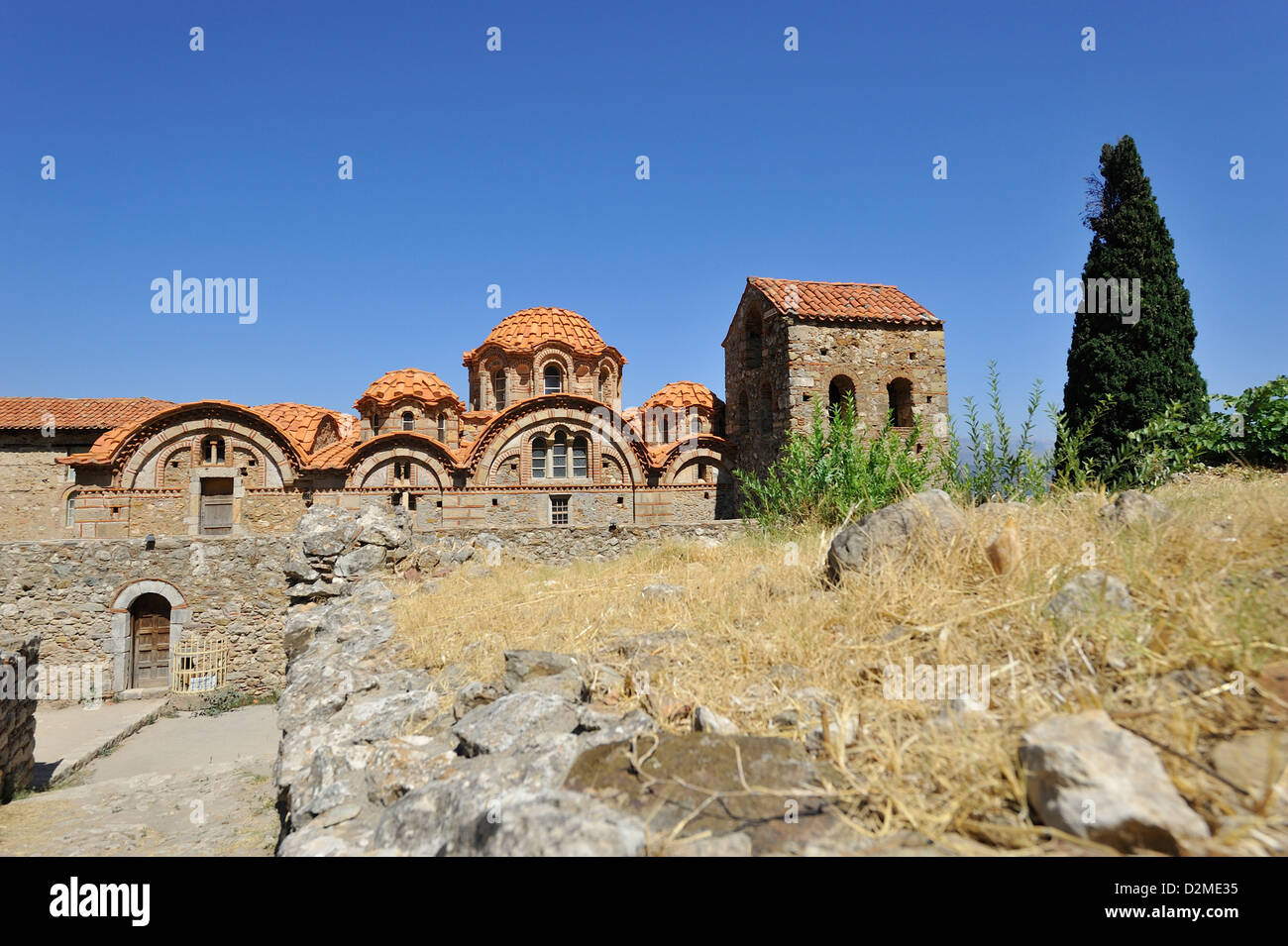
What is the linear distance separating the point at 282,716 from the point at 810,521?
15.4 feet

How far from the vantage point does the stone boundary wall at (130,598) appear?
43.7 ft

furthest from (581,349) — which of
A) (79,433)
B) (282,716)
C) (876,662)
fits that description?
(876,662)

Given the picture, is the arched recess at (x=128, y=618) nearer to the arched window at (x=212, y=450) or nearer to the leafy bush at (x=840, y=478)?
the arched window at (x=212, y=450)

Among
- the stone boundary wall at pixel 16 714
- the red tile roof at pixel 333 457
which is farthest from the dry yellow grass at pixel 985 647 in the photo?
the red tile roof at pixel 333 457

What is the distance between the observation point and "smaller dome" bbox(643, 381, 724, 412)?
A: 24797 millimetres

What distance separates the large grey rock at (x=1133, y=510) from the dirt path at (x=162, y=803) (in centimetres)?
615

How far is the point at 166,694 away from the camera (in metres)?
13.8

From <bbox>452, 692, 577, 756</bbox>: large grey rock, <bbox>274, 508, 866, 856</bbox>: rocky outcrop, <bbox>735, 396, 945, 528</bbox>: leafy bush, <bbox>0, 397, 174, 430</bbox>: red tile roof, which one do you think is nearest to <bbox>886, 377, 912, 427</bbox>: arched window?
<bbox>735, 396, 945, 528</bbox>: leafy bush

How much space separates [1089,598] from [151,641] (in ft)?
56.1

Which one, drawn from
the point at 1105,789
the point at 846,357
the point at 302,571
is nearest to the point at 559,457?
the point at 846,357

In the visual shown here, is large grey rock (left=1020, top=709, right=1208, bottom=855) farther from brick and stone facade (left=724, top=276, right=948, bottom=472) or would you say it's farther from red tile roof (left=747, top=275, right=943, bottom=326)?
red tile roof (left=747, top=275, right=943, bottom=326)

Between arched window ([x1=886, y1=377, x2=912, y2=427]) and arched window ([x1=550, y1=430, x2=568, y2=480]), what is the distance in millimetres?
→ 10406

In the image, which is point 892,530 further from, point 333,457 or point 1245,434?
point 333,457
